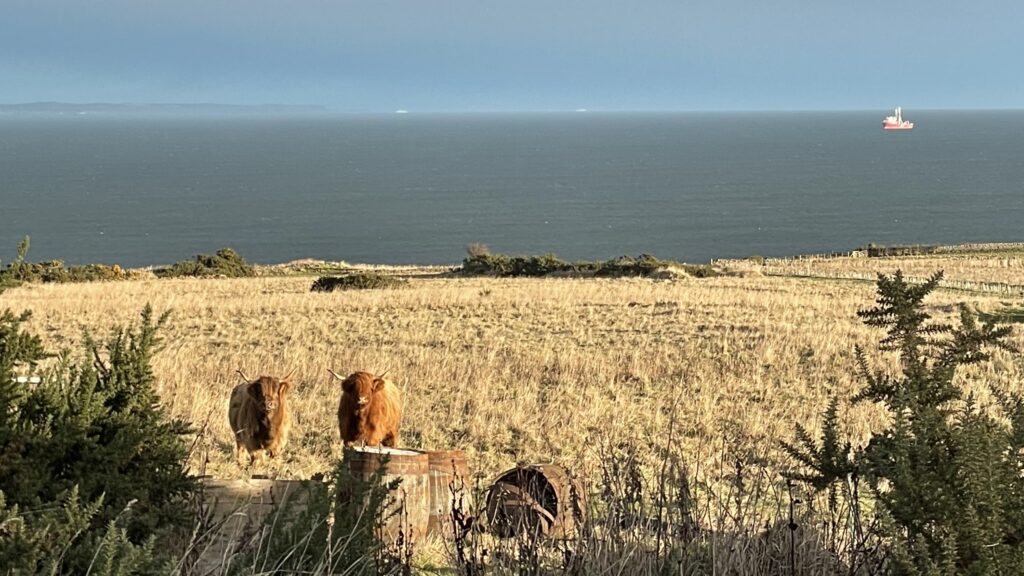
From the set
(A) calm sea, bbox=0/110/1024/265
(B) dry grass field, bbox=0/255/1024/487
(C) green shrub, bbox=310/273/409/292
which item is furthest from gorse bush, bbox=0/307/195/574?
(A) calm sea, bbox=0/110/1024/265

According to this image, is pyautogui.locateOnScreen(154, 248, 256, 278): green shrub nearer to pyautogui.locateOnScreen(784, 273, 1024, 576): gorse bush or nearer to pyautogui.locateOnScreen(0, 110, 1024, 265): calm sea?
pyautogui.locateOnScreen(0, 110, 1024, 265): calm sea

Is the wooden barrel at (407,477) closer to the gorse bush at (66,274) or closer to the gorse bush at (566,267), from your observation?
the gorse bush at (566,267)

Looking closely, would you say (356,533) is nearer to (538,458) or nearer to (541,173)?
(538,458)

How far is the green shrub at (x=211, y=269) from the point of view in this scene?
46656 mm

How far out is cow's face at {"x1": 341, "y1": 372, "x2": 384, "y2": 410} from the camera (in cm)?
858

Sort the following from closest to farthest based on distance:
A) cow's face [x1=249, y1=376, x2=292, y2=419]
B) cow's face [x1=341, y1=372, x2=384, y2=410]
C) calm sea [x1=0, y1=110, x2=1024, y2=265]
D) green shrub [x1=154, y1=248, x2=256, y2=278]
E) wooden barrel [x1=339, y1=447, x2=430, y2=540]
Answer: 1. wooden barrel [x1=339, y1=447, x2=430, y2=540]
2. cow's face [x1=341, y1=372, x2=384, y2=410]
3. cow's face [x1=249, y1=376, x2=292, y2=419]
4. green shrub [x1=154, y1=248, x2=256, y2=278]
5. calm sea [x1=0, y1=110, x2=1024, y2=265]

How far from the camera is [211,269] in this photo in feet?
155

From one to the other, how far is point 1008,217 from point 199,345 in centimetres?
11627

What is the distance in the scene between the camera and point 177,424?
6.04 metres

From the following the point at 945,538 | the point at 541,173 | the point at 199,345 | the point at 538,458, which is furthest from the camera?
the point at 541,173

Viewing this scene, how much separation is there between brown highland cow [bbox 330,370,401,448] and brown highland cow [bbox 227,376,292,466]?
2.29 feet

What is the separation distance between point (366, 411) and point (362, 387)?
22 cm

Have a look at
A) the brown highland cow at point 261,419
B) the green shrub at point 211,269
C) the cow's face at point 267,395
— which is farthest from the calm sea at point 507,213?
the cow's face at point 267,395

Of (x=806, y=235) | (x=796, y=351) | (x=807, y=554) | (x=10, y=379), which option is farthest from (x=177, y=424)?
(x=806, y=235)
